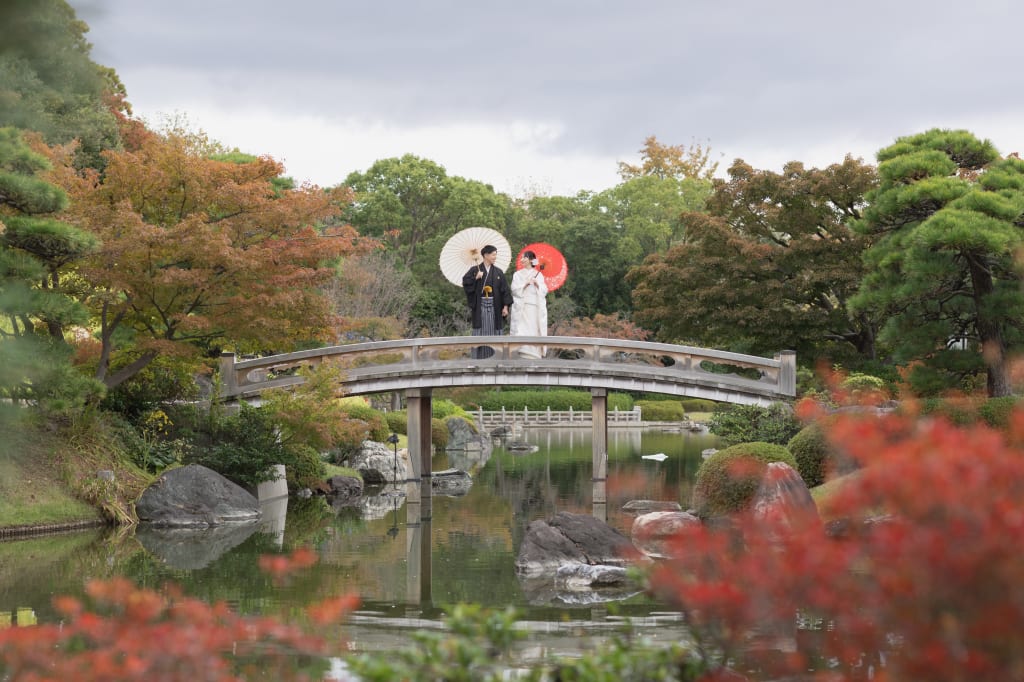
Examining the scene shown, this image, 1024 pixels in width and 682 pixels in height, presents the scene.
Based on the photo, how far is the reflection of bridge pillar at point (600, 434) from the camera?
20.1 m

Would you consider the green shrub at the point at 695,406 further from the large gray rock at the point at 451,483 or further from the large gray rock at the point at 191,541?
the large gray rock at the point at 191,541

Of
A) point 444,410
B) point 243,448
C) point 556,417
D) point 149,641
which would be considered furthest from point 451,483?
point 556,417

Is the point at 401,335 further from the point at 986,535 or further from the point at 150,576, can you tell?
the point at 986,535

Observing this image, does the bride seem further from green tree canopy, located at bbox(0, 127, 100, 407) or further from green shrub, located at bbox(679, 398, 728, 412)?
green shrub, located at bbox(679, 398, 728, 412)

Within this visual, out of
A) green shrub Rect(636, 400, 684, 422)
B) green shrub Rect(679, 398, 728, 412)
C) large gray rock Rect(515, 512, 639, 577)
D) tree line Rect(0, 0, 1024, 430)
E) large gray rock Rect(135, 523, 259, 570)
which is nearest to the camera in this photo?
large gray rock Rect(515, 512, 639, 577)

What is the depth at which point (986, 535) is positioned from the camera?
3531mm

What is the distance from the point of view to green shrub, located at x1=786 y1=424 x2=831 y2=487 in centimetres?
1650

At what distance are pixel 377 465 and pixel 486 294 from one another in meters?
5.36

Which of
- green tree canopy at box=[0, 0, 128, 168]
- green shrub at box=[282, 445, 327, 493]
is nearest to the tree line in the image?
green tree canopy at box=[0, 0, 128, 168]

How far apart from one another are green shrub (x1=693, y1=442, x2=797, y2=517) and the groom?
6.22m

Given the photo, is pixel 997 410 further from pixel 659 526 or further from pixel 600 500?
pixel 600 500

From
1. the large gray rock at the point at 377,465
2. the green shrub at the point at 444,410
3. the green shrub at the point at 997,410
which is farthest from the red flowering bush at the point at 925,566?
the green shrub at the point at 444,410

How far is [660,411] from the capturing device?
1766 inches

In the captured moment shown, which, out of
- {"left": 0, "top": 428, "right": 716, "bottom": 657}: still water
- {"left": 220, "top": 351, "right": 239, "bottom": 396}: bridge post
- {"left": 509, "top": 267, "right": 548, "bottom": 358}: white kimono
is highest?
{"left": 509, "top": 267, "right": 548, "bottom": 358}: white kimono
